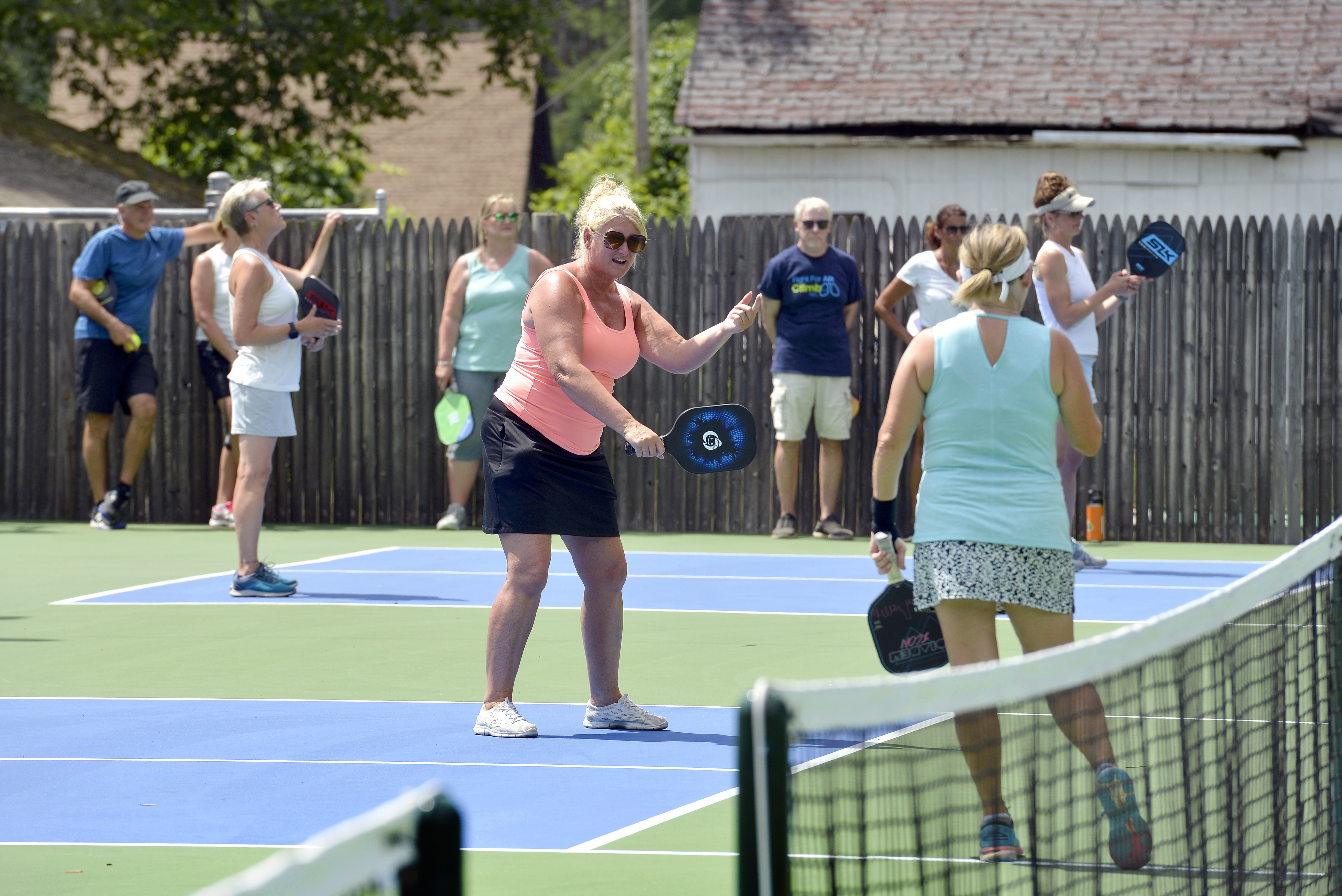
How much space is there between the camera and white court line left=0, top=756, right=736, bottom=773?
18.7 feet

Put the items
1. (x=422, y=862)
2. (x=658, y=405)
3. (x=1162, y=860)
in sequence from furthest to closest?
(x=658, y=405) → (x=1162, y=860) → (x=422, y=862)

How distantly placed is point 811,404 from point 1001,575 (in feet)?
25.9

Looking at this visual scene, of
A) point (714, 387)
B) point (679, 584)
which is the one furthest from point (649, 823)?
point (714, 387)

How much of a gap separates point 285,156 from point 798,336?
58.2 feet

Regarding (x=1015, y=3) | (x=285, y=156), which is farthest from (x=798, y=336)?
(x=285, y=156)

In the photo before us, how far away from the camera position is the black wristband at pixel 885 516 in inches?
203

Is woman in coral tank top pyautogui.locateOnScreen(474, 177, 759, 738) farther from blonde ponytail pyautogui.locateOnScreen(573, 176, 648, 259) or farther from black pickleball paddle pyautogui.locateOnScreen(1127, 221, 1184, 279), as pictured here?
black pickleball paddle pyautogui.locateOnScreen(1127, 221, 1184, 279)

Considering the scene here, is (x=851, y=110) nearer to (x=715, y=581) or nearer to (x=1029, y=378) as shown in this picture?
(x=715, y=581)

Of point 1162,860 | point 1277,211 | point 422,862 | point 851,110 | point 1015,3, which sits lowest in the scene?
point 1162,860

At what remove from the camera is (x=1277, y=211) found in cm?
1659

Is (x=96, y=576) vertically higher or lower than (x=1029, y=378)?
lower

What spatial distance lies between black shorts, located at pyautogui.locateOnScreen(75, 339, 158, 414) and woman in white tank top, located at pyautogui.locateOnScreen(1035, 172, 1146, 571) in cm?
699

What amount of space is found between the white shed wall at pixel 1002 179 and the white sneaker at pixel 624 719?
34.9 feet

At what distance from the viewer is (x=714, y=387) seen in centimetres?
1311
